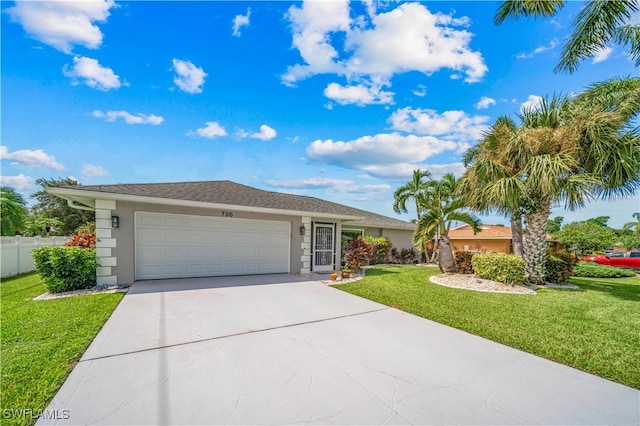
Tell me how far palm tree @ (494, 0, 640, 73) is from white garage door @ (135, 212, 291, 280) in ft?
32.1

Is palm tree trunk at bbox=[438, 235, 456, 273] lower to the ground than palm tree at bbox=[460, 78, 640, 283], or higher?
lower

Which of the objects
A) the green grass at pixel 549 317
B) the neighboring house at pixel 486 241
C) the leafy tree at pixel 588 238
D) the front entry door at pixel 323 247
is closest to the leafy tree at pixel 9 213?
the front entry door at pixel 323 247

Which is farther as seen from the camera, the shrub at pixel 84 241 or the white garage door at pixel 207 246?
the shrub at pixel 84 241

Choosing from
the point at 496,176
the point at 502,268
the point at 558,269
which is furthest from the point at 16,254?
the point at 558,269

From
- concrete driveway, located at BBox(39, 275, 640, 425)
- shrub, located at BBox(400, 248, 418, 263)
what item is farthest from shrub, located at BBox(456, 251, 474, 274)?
concrete driveway, located at BBox(39, 275, 640, 425)

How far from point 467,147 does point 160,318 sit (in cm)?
1432

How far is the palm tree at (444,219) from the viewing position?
1189 centimetres

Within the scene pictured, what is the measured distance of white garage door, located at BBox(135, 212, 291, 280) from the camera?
27.9 ft

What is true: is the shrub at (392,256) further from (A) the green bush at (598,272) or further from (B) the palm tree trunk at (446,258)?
(A) the green bush at (598,272)

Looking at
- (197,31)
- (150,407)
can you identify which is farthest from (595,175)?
(197,31)

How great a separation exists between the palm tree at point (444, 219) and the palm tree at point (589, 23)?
Result: 5408 mm

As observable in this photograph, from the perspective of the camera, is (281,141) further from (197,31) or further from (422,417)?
(422,417)

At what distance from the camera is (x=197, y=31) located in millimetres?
9008

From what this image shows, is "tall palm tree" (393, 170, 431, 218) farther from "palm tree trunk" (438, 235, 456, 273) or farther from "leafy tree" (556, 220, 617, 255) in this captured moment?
"leafy tree" (556, 220, 617, 255)
